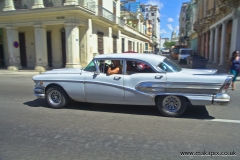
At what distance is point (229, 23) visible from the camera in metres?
17.9

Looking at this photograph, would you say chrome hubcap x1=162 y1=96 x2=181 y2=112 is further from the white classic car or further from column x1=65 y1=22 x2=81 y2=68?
column x1=65 y1=22 x2=81 y2=68

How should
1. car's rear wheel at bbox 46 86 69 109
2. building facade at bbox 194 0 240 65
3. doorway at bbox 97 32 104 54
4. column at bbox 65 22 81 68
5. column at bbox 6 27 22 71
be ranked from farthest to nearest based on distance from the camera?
doorway at bbox 97 32 104 54, column at bbox 6 27 22 71, column at bbox 65 22 81 68, building facade at bbox 194 0 240 65, car's rear wheel at bbox 46 86 69 109

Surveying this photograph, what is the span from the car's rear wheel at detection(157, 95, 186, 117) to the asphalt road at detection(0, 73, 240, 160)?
0.18 meters

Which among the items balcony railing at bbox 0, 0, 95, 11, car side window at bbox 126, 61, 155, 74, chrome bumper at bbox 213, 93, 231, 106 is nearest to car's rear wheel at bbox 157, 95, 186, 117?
chrome bumper at bbox 213, 93, 231, 106

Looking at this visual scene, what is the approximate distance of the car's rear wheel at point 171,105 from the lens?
192 inches

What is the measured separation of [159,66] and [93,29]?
51.1 ft

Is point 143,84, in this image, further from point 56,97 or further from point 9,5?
point 9,5

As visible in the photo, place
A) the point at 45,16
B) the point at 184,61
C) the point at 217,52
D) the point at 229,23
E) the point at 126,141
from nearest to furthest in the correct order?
the point at 126,141 → the point at 45,16 → the point at 229,23 → the point at 217,52 → the point at 184,61

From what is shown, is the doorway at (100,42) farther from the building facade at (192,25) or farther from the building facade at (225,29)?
the building facade at (192,25)

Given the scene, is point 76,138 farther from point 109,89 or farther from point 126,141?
point 109,89

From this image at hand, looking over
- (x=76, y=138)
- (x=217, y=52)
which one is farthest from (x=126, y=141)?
(x=217, y=52)

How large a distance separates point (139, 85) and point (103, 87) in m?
0.99

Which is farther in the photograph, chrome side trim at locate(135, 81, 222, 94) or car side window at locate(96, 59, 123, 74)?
car side window at locate(96, 59, 123, 74)

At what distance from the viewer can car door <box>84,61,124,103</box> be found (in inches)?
204
